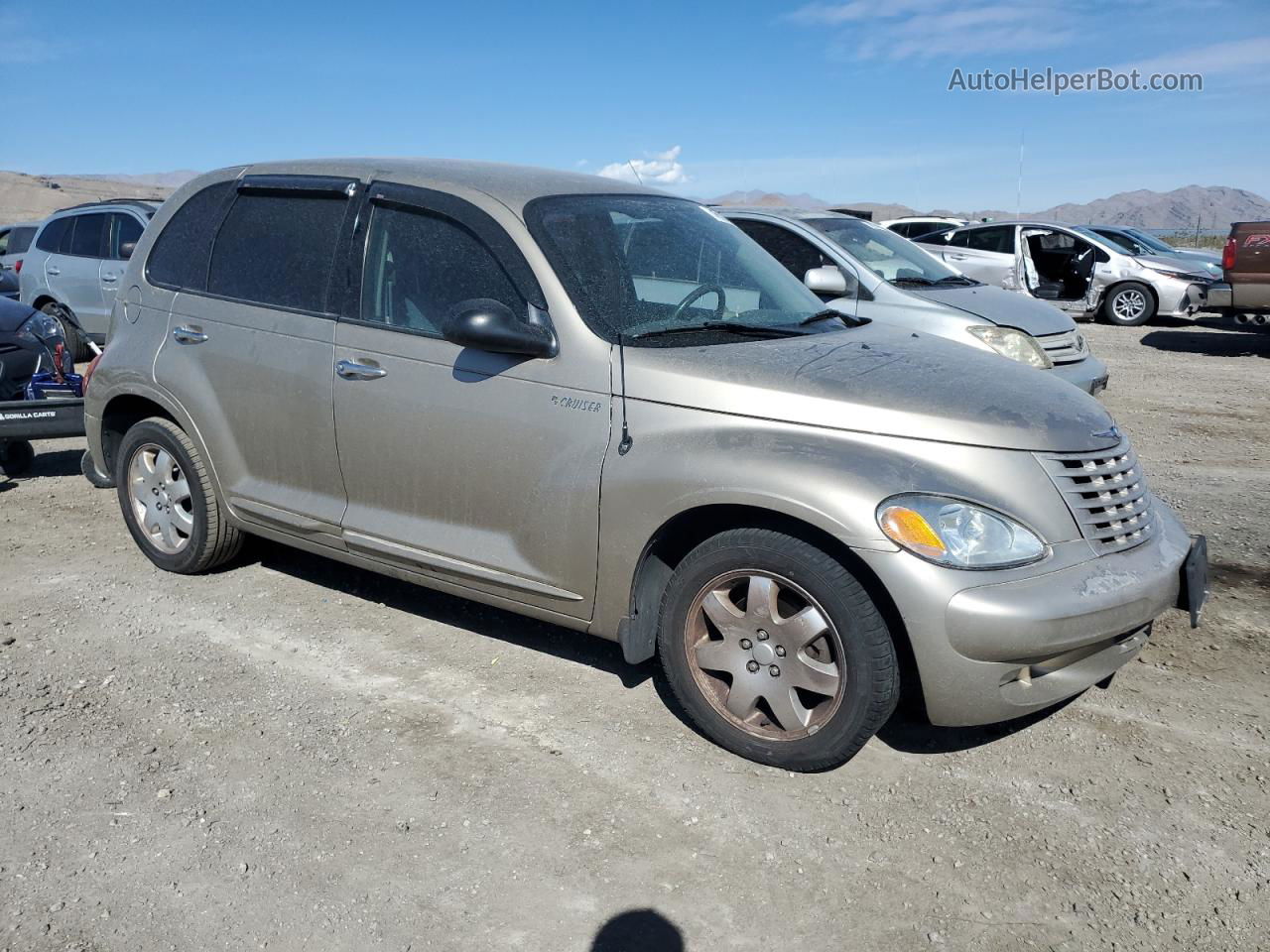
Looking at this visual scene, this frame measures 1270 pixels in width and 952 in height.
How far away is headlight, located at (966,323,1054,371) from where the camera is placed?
26.4 feet

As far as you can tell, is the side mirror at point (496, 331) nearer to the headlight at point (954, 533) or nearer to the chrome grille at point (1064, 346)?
the headlight at point (954, 533)

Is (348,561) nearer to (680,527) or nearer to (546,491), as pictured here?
(546,491)

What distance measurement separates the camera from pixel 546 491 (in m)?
3.93

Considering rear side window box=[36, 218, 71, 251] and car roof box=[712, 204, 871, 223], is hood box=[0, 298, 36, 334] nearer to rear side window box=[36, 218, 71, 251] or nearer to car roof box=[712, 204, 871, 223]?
car roof box=[712, 204, 871, 223]

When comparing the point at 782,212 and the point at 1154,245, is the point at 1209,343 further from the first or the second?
the point at 782,212

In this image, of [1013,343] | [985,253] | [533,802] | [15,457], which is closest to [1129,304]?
[985,253]

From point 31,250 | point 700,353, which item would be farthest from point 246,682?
point 31,250

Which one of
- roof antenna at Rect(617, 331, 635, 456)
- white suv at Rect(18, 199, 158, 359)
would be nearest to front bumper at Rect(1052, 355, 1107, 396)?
roof antenna at Rect(617, 331, 635, 456)

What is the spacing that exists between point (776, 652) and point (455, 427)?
1468 mm

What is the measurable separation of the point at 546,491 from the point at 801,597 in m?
1.00

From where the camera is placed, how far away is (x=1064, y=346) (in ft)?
28.4

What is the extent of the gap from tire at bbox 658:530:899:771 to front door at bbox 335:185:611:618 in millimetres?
428

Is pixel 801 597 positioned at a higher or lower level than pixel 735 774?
higher

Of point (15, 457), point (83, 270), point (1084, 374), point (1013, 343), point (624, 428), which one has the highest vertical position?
point (83, 270)
